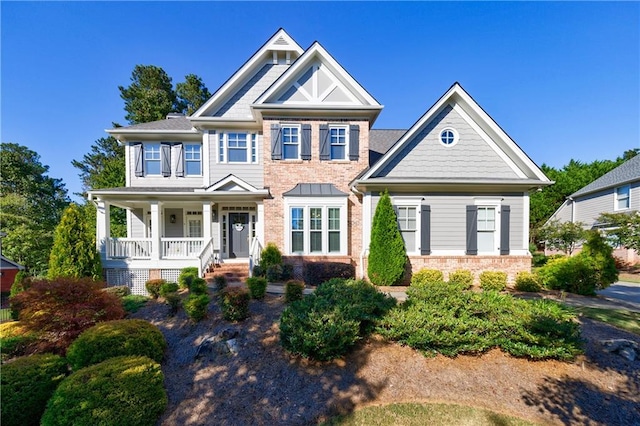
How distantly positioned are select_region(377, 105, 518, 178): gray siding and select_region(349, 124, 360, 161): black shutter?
1.93 m

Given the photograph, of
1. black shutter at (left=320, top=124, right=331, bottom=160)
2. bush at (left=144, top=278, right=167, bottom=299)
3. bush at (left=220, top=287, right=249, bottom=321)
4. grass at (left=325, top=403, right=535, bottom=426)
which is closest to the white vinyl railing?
bush at (left=144, top=278, right=167, bottom=299)

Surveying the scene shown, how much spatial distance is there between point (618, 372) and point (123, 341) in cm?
920

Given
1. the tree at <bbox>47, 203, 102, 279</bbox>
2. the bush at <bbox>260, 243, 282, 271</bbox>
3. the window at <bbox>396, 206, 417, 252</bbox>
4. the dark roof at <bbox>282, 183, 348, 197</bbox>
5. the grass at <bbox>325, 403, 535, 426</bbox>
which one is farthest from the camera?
the dark roof at <bbox>282, 183, 348, 197</bbox>

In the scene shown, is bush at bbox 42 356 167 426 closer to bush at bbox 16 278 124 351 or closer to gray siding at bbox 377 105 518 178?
bush at bbox 16 278 124 351

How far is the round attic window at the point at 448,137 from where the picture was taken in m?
10.9

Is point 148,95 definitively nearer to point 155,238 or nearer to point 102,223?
point 102,223

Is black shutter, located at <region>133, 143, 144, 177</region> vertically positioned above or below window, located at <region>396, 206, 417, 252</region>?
above

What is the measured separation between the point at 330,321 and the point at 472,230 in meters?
8.56

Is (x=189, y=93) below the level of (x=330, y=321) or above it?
above

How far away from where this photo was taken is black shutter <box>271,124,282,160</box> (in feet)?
37.6

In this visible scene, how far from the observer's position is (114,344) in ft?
16.0

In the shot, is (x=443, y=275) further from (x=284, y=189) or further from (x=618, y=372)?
(x=284, y=189)

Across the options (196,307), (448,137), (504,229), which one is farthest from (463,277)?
(196,307)

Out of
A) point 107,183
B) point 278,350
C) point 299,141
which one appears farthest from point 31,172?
point 278,350
